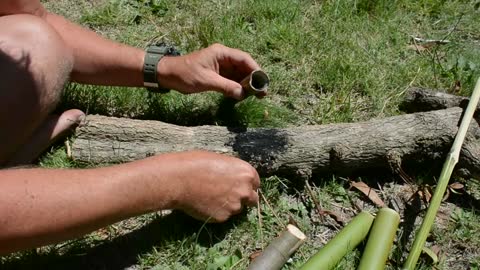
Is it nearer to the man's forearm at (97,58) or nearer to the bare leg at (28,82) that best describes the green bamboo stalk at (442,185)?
the man's forearm at (97,58)

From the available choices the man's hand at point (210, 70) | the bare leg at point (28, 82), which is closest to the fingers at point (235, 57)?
the man's hand at point (210, 70)

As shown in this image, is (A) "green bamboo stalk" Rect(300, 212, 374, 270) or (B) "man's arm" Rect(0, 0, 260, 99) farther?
(B) "man's arm" Rect(0, 0, 260, 99)

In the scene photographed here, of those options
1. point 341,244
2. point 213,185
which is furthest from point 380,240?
point 213,185

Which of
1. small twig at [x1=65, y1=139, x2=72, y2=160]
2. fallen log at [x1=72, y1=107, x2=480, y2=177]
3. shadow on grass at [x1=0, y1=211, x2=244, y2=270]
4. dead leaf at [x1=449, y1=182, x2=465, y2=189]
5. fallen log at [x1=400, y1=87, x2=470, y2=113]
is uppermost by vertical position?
fallen log at [x1=400, y1=87, x2=470, y2=113]

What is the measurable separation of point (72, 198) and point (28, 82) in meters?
0.62

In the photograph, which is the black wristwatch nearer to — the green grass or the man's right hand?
the green grass

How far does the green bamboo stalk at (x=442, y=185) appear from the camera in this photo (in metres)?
2.10

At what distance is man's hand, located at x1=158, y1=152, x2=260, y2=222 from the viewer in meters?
2.02

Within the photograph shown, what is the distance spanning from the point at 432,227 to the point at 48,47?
60.5 inches

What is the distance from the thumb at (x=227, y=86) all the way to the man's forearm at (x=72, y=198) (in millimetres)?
521

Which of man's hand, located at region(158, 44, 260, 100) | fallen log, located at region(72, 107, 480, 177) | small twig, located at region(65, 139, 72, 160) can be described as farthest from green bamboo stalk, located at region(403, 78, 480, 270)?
small twig, located at region(65, 139, 72, 160)

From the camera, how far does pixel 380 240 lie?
2.12 m

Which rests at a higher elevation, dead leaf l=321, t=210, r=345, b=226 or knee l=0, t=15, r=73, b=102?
knee l=0, t=15, r=73, b=102

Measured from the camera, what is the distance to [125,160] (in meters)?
2.39
